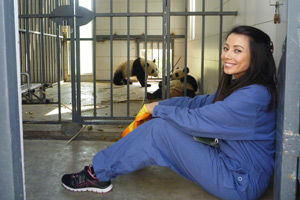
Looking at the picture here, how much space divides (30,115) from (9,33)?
3.21 meters

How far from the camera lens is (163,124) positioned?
5.71 feet

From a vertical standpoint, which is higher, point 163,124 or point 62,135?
point 163,124

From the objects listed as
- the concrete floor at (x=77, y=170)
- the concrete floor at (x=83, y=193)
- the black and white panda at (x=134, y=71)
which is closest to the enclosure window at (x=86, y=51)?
the black and white panda at (x=134, y=71)

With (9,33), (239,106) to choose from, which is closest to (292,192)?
(239,106)

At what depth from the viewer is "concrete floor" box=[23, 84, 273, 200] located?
Answer: 6.32ft

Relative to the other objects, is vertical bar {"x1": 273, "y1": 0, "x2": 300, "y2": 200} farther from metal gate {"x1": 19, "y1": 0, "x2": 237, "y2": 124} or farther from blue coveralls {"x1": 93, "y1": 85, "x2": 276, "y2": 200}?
metal gate {"x1": 19, "y1": 0, "x2": 237, "y2": 124}

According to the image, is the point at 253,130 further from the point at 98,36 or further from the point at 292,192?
the point at 98,36

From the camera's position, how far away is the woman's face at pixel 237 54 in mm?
1683

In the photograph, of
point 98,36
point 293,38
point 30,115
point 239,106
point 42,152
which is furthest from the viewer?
point 98,36

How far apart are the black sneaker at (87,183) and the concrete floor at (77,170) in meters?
0.03

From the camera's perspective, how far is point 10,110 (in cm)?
117

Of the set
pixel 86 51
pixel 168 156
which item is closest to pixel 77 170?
pixel 168 156

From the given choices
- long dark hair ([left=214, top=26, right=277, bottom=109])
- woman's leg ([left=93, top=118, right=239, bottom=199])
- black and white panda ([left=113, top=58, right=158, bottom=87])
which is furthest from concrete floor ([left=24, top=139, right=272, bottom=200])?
black and white panda ([left=113, top=58, right=158, bottom=87])

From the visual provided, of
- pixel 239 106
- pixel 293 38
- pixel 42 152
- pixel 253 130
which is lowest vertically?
pixel 42 152
